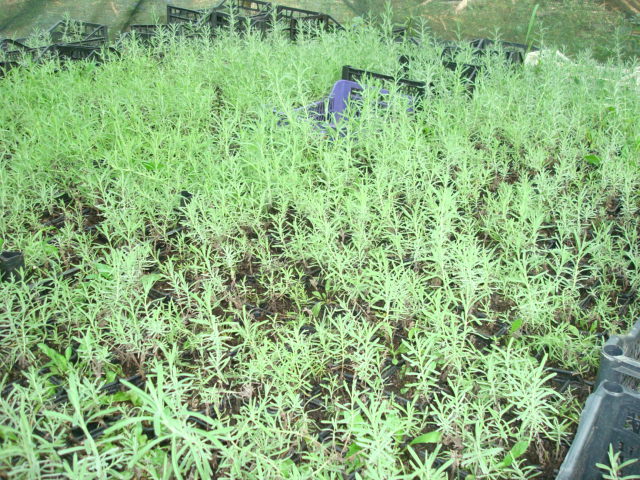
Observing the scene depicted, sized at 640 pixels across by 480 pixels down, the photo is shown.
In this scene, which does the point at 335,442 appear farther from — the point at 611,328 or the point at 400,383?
the point at 611,328

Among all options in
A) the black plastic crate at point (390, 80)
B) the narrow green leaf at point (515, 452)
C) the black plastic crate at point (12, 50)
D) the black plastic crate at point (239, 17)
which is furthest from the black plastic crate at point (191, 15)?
the narrow green leaf at point (515, 452)

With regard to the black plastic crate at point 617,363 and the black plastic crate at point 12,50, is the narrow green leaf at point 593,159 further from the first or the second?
the black plastic crate at point 12,50

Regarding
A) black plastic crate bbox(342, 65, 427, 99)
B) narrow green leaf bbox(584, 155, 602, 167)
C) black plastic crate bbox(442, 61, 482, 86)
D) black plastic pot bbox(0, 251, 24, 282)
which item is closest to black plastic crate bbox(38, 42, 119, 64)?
black plastic crate bbox(342, 65, 427, 99)

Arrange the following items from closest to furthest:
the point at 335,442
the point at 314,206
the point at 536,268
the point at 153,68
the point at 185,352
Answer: the point at 335,442
the point at 185,352
the point at 536,268
the point at 314,206
the point at 153,68

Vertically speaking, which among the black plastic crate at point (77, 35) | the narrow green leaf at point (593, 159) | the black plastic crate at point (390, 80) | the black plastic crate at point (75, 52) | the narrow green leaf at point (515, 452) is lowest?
the narrow green leaf at point (515, 452)

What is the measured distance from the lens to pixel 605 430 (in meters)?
1.26

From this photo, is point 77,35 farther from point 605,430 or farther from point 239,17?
point 605,430

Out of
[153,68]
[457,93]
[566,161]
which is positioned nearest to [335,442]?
[566,161]

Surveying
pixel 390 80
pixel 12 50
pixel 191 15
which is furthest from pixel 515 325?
pixel 191 15

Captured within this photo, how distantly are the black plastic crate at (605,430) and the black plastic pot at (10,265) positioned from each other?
5.61ft

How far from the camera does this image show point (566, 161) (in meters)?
2.76

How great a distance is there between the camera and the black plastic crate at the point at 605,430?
1.20 meters

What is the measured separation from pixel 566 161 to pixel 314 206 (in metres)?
1.43

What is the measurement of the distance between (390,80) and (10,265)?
98.3 inches
